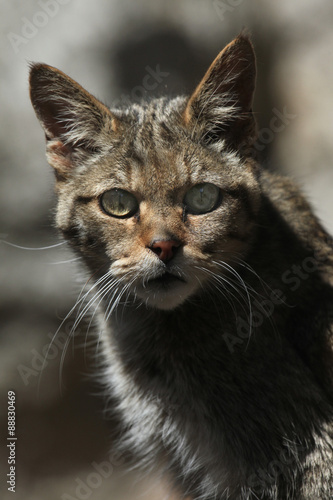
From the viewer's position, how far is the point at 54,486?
18.2 ft

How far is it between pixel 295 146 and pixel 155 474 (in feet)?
13.7

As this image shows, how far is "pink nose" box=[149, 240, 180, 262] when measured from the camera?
256cm

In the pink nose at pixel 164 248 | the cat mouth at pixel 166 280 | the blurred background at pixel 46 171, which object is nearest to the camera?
the pink nose at pixel 164 248

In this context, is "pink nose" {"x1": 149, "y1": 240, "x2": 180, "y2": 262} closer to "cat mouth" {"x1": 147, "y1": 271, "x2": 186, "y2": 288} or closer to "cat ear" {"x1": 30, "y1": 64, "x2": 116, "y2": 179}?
"cat mouth" {"x1": 147, "y1": 271, "x2": 186, "y2": 288}

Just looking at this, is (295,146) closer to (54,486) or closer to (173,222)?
(173,222)

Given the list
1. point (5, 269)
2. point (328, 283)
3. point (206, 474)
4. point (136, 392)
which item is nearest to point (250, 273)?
A: point (328, 283)

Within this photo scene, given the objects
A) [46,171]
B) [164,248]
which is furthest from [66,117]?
[46,171]

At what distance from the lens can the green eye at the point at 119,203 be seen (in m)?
2.82

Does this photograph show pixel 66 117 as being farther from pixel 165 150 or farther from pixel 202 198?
pixel 202 198

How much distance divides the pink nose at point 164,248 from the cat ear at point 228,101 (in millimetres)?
735

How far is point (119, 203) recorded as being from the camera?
2.84 meters

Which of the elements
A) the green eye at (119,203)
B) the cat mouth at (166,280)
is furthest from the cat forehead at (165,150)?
the cat mouth at (166,280)

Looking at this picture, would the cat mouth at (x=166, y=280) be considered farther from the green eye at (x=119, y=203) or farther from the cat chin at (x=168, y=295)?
the green eye at (x=119, y=203)

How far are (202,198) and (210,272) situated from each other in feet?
1.28
